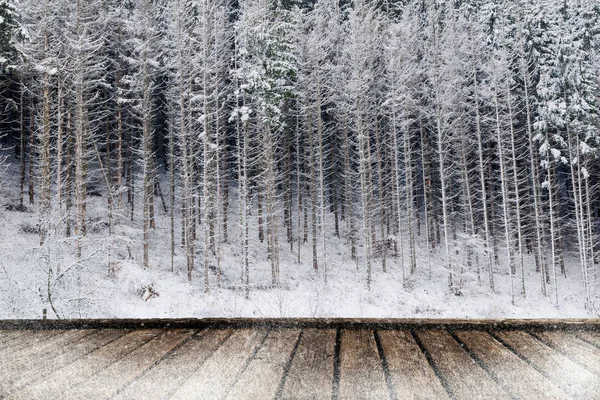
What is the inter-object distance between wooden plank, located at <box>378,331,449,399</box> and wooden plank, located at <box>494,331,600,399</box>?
2.00 ft

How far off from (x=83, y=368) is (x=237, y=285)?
1675 cm

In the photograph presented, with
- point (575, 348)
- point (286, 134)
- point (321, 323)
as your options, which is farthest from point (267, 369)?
point (286, 134)

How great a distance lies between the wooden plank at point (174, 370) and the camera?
1.84 meters

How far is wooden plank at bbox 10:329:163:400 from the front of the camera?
1835 millimetres

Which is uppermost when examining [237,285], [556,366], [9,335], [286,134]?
[286,134]

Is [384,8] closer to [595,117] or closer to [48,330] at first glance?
[595,117]

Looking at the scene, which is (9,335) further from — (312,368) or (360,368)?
(360,368)

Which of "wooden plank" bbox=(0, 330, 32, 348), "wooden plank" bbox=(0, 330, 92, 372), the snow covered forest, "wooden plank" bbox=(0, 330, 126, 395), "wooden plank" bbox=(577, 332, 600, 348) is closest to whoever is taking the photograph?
"wooden plank" bbox=(0, 330, 126, 395)

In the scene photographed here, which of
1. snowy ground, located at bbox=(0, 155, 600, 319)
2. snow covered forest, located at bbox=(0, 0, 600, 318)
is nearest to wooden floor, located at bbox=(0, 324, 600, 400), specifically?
snowy ground, located at bbox=(0, 155, 600, 319)

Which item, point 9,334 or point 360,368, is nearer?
point 360,368

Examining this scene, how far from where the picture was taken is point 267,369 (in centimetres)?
210

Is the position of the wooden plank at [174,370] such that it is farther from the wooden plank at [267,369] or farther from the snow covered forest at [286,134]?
the snow covered forest at [286,134]

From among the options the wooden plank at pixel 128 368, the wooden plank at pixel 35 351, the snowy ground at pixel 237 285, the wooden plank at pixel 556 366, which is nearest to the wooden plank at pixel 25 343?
the wooden plank at pixel 35 351

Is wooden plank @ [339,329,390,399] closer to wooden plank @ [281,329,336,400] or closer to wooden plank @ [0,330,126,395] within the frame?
wooden plank @ [281,329,336,400]
